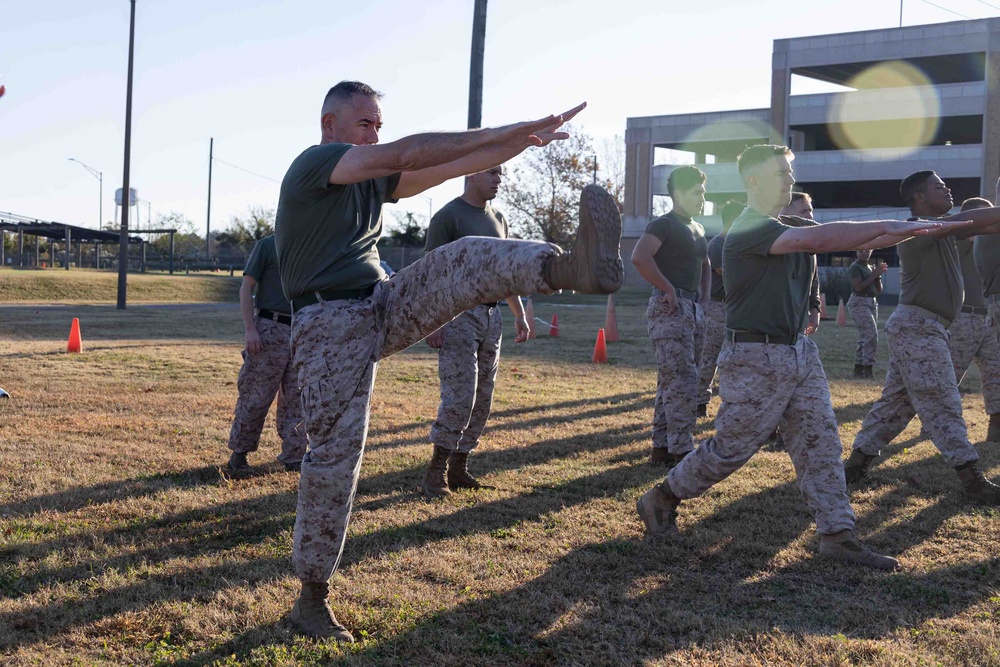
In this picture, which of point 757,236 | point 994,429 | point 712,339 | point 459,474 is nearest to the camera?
point 757,236

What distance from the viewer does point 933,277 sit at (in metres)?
6.57

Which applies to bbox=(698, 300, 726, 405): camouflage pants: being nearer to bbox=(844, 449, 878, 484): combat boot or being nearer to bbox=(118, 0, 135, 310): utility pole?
bbox=(844, 449, 878, 484): combat boot

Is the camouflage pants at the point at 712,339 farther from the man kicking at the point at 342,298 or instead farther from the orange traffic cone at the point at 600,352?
the man kicking at the point at 342,298

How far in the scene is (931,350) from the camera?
6492 mm

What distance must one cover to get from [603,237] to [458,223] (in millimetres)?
3071

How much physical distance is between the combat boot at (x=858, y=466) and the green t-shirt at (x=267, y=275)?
418 cm

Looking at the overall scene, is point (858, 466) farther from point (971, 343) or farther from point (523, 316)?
point (523, 316)

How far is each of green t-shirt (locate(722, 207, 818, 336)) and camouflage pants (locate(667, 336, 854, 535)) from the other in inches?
4.6

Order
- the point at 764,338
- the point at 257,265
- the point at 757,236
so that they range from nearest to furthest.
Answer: the point at 757,236 < the point at 764,338 < the point at 257,265

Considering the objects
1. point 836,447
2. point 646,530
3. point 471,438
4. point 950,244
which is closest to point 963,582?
point 836,447

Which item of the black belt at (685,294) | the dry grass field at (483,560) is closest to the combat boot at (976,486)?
the dry grass field at (483,560)

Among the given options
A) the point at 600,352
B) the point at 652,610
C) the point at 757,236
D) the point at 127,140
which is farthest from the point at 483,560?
the point at 127,140

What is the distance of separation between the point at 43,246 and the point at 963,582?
7551 cm

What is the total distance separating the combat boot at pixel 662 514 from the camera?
5488 mm
